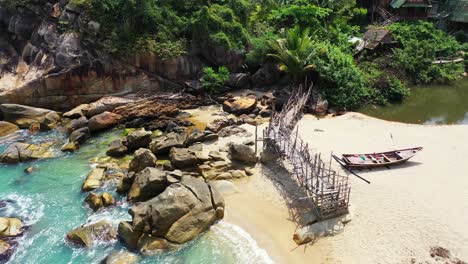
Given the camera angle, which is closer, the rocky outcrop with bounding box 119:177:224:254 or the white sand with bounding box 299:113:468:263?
the white sand with bounding box 299:113:468:263

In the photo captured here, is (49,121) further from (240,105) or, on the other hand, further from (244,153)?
(244,153)

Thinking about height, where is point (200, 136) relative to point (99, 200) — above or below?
above

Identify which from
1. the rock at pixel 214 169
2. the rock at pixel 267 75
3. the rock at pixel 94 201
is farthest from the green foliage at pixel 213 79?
the rock at pixel 94 201

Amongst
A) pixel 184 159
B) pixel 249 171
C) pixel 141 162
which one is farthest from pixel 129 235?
pixel 249 171

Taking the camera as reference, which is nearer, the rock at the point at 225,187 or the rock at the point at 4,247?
the rock at the point at 4,247

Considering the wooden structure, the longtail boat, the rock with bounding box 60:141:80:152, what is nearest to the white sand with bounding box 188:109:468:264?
the longtail boat

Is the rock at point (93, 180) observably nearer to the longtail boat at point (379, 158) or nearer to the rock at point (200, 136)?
the rock at point (200, 136)

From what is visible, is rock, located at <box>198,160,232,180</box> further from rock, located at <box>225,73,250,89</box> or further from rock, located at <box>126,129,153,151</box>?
rock, located at <box>225,73,250,89</box>
